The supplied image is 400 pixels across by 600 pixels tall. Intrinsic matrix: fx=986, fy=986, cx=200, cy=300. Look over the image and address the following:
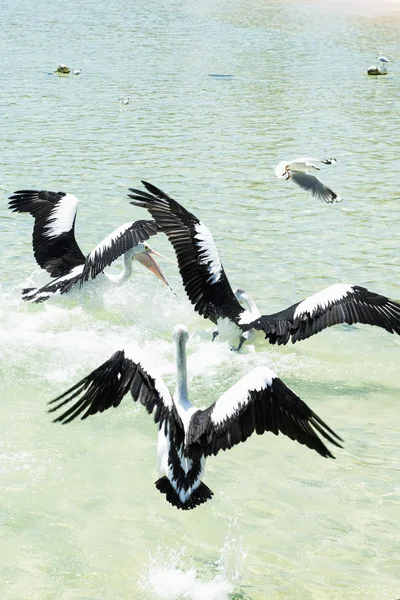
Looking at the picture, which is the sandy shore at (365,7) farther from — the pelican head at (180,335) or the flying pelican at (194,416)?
the flying pelican at (194,416)

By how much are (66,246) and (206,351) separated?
65.7 inches

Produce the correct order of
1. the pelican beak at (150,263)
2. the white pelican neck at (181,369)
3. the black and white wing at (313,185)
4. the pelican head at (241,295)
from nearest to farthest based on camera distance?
the white pelican neck at (181,369)
the pelican head at (241,295)
the pelican beak at (150,263)
the black and white wing at (313,185)

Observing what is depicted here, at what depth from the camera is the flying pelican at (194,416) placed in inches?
179

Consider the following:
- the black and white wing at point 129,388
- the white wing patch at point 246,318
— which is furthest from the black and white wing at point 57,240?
the black and white wing at point 129,388

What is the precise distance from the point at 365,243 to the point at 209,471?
4.80 meters

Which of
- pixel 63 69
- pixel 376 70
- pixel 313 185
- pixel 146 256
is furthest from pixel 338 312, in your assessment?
pixel 376 70

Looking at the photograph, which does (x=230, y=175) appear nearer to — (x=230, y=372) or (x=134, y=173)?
(x=134, y=173)

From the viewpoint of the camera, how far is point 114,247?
752 cm

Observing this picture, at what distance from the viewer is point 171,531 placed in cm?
498

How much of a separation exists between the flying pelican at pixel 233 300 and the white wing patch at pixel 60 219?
1382 millimetres

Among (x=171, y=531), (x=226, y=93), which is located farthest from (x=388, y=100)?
(x=171, y=531)

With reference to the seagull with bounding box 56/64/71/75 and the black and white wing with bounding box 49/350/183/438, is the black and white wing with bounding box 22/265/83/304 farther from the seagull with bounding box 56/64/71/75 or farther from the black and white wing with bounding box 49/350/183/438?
the seagull with bounding box 56/64/71/75

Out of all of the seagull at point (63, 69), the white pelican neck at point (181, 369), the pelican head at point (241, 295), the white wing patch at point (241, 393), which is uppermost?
the white wing patch at point (241, 393)

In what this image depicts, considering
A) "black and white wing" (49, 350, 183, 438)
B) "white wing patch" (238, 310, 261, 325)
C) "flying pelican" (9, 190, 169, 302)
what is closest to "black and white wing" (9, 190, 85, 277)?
"flying pelican" (9, 190, 169, 302)
